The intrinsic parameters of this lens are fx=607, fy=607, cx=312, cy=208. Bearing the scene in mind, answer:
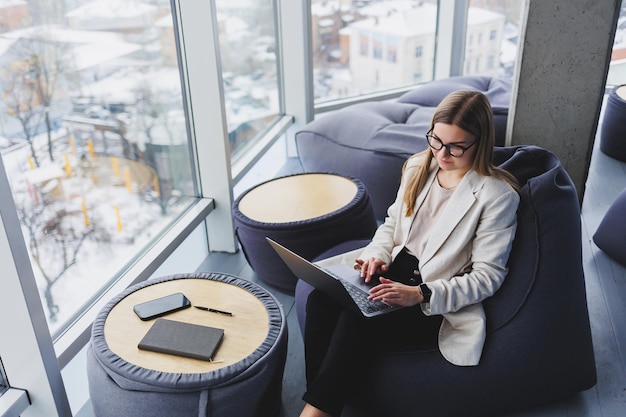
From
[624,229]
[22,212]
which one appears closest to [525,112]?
[624,229]

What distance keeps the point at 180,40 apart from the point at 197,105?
0.34 metres

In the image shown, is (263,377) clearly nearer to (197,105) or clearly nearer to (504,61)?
(197,105)

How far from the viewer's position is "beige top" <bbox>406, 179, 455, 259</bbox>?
7.25 feet

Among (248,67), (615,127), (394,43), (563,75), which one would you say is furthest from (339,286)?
(394,43)

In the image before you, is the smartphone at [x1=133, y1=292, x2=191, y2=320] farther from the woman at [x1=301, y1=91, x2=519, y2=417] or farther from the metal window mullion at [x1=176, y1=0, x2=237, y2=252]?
the metal window mullion at [x1=176, y1=0, x2=237, y2=252]

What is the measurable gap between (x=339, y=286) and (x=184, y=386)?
1.87ft

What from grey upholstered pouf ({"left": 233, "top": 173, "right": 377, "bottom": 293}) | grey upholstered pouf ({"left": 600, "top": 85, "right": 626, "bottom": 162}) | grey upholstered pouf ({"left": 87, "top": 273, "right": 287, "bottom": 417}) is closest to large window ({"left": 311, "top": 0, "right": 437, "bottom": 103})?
grey upholstered pouf ({"left": 600, "top": 85, "right": 626, "bottom": 162})

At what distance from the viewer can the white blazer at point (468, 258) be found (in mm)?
2033

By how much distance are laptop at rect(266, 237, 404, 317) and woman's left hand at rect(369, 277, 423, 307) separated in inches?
2.2

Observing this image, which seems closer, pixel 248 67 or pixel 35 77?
pixel 35 77

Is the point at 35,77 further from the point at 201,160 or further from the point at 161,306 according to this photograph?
the point at 201,160

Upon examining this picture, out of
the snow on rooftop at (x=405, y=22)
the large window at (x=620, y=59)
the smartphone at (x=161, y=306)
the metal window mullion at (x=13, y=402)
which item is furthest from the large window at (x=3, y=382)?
the large window at (x=620, y=59)

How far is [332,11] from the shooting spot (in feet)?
16.0

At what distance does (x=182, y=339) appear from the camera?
203 cm
